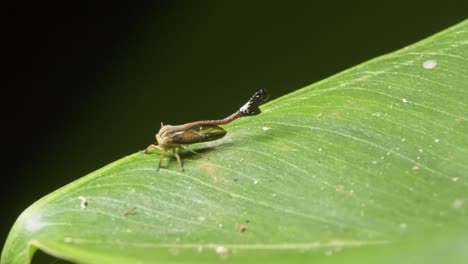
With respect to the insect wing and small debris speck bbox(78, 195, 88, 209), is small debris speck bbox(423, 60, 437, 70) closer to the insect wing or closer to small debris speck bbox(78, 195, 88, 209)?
the insect wing

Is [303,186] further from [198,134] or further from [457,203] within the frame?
[198,134]

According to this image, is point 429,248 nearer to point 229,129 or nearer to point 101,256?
point 101,256

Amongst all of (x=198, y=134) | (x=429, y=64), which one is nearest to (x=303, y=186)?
(x=198, y=134)

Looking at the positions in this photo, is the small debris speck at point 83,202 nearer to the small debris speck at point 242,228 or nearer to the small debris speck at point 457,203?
the small debris speck at point 242,228

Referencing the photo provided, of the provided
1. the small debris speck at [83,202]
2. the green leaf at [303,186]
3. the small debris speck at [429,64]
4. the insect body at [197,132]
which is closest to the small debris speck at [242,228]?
the green leaf at [303,186]

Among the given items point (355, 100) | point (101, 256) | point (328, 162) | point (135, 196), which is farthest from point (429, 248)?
point (355, 100)

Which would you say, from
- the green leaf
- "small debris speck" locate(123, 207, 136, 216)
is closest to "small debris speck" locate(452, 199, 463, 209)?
the green leaf

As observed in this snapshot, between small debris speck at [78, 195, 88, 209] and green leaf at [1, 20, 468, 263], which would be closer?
green leaf at [1, 20, 468, 263]
